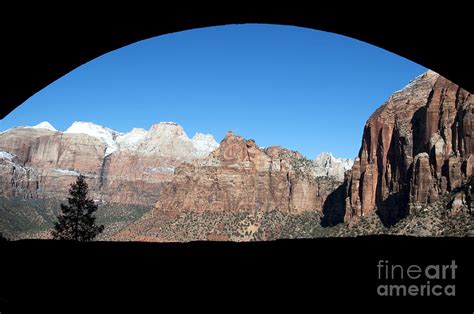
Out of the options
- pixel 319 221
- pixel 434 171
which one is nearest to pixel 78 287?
pixel 434 171

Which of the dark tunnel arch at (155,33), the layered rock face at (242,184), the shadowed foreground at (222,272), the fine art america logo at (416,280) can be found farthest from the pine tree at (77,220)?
the layered rock face at (242,184)

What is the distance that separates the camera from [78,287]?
2.71m

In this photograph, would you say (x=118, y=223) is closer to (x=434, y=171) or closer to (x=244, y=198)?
(x=244, y=198)

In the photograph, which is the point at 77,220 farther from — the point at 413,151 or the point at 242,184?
the point at 242,184

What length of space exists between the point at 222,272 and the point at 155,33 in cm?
292

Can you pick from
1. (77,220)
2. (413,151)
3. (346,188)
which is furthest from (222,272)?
(346,188)

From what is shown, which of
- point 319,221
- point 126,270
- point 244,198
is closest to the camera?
point 126,270

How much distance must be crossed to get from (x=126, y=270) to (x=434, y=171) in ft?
301

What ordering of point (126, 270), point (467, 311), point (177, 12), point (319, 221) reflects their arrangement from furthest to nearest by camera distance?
point (319, 221) < point (177, 12) < point (126, 270) < point (467, 311)

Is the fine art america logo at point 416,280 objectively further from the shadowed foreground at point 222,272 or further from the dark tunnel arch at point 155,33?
the dark tunnel arch at point 155,33

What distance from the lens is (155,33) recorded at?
4.85 m

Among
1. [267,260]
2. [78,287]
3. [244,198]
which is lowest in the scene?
[78,287]

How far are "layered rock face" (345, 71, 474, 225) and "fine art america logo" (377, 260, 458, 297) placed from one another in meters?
81.1

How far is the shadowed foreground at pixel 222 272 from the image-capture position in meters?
2.54
